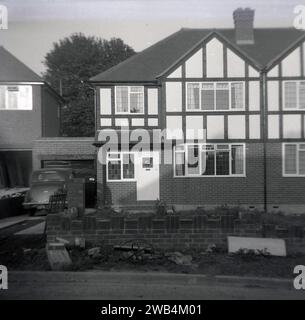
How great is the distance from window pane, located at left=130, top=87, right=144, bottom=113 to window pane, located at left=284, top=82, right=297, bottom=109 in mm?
5550

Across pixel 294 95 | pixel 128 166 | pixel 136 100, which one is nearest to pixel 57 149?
pixel 128 166

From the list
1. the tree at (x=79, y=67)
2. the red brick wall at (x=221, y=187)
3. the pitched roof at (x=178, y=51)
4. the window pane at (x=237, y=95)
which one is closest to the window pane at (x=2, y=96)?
the pitched roof at (x=178, y=51)

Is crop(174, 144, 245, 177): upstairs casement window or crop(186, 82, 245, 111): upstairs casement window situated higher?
crop(186, 82, 245, 111): upstairs casement window

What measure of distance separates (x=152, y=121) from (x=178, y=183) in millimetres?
2657

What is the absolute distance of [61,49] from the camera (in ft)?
97.9

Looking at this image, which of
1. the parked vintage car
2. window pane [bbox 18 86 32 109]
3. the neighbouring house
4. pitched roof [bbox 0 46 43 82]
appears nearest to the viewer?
the parked vintage car

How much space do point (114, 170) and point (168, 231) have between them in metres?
11.6

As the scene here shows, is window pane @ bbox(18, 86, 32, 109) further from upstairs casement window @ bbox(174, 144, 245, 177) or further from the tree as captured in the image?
upstairs casement window @ bbox(174, 144, 245, 177)

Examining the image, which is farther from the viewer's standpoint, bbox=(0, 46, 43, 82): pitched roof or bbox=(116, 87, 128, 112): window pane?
bbox=(0, 46, 43, 82): pitched roof

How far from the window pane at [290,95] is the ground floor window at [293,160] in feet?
4.89

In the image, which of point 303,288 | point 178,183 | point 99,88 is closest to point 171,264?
point 303,288

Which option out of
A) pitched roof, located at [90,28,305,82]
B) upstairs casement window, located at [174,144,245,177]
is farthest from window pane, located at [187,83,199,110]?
upstairs casement window, located at [174,144,245,177]

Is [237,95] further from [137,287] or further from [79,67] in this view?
[137,287]

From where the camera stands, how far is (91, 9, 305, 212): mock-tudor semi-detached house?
1845 cm
